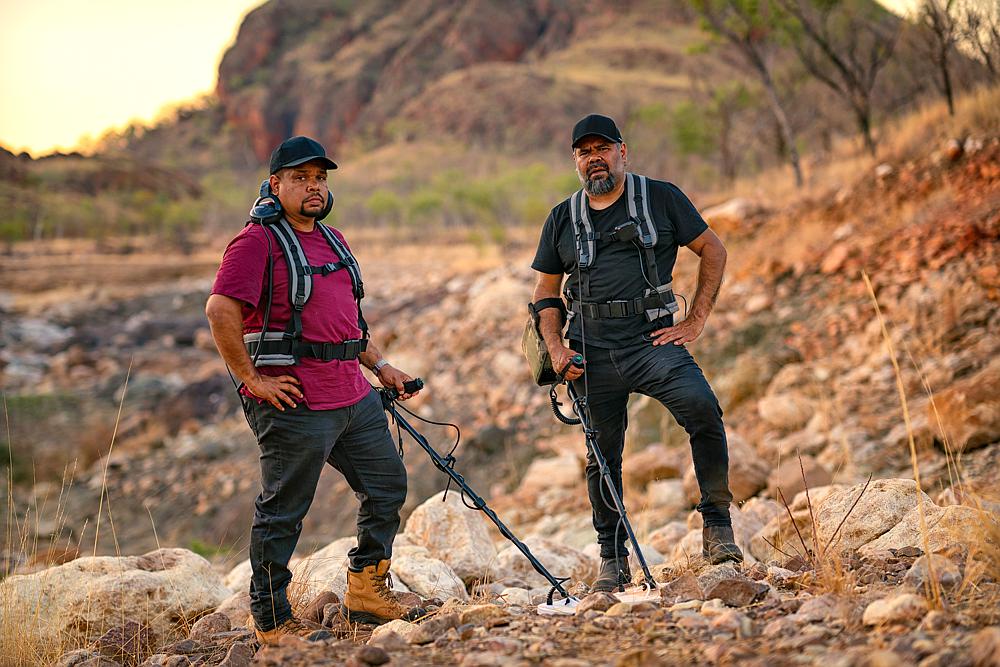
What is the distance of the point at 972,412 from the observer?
5.86 metres

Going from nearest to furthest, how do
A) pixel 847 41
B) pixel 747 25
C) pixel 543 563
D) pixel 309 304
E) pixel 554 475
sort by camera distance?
pixel 309 304
pixel 543 563
pixel 554 475
pixel 747 25
pixel 847 41

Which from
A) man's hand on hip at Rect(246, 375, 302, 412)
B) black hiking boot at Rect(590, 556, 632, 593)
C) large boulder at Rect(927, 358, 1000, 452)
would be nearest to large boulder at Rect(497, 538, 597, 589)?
black hiking boot at Rect(590, 556, 632, 593)

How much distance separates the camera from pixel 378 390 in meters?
3.93

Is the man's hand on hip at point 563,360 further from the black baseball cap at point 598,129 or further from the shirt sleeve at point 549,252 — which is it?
the black baseball cap at point 598,129

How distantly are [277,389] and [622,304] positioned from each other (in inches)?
63.0

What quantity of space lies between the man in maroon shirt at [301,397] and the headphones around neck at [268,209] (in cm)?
2

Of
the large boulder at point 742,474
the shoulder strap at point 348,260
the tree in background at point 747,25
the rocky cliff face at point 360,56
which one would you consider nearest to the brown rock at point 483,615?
the shoulder strap at point 348,260

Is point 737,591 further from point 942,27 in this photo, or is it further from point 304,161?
point 942,27

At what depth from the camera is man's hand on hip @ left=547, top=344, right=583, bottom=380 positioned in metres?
3.89

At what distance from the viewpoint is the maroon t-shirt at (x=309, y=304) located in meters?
3.29

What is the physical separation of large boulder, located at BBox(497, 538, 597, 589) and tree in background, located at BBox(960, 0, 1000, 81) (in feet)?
35.0

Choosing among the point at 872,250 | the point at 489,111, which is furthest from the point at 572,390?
the point at 489,111

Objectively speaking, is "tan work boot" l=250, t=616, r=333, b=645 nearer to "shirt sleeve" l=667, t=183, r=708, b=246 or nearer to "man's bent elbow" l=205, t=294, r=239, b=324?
"man's bent elbow" l=205, t=294, r=239, b=324

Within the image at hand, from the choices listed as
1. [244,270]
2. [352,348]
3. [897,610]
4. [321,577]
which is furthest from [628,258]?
[321,577]
